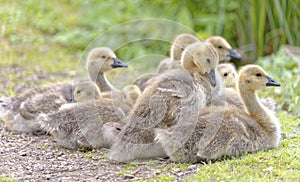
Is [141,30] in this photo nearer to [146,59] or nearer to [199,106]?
[146,59]

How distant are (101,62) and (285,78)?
11.0ft

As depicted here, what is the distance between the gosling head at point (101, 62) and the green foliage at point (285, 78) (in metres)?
2.51

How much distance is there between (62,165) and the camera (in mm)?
5922

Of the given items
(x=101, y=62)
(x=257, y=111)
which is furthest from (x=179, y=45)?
(x=257, y=111)

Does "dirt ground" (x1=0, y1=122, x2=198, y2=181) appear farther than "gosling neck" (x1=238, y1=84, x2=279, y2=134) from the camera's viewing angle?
No

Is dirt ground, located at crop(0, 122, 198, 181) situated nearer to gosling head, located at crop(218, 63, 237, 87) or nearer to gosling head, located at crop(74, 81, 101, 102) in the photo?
gosling head, located at crop(74, 81, 101, 102)

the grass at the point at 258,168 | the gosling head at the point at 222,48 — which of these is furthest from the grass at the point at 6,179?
the gosling head at the point at 222,48

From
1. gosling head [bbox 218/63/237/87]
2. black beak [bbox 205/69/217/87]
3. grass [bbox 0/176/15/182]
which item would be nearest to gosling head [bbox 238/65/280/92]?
black beak [bbox 205/69/217/87]

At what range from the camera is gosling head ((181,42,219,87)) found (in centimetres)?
648

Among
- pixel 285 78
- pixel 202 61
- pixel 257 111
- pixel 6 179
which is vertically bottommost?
pixel 6 179

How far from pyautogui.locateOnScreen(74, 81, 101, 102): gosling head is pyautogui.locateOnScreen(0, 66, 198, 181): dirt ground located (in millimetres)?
613

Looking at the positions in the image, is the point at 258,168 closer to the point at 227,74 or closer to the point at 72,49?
the point at 227,74

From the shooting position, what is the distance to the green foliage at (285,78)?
27.0 ft

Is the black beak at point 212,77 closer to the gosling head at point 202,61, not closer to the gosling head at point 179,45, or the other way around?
the gosling head at point 202,61
